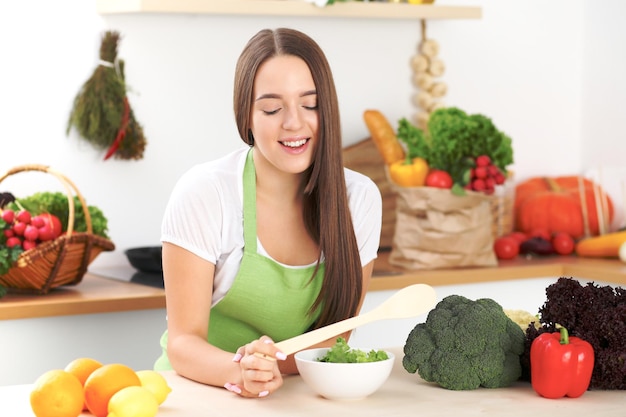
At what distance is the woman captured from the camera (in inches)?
73.7

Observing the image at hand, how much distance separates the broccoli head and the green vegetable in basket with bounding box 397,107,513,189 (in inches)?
65.8

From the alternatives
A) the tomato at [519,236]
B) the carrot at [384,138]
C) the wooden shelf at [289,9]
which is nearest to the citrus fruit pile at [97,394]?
the wooden shelf at [289,9]

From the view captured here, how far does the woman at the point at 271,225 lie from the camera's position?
1873mm

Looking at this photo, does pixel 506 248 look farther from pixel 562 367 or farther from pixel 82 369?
pixel 82 369

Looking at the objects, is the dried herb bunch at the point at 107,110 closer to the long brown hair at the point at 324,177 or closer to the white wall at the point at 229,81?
the white wall at the point at 229,81

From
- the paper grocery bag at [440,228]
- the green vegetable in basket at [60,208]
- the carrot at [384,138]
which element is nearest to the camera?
the green vegetable in basket at [60,208]

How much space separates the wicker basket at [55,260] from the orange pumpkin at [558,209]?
5.65 ft

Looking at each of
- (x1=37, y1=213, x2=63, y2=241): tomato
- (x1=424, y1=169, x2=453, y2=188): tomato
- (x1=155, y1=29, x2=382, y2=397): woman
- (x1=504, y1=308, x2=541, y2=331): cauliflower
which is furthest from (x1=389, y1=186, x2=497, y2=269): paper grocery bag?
(x1=504, y1=308, x2=541, y2=331): cauliflower

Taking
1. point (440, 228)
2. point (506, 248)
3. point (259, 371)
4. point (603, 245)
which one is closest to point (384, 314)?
point (259, 371)

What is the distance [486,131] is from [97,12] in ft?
4.33

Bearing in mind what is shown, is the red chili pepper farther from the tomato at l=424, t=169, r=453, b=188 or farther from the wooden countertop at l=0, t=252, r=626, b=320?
the tomato at l=424, t=169, r=453, b=188

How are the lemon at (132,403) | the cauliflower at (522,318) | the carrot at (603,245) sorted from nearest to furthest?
the lemon at (132,403)
the cauliflower at (522,318)
the carrot at (603,245)

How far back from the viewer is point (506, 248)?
369cm

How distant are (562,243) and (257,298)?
6.71 feet
